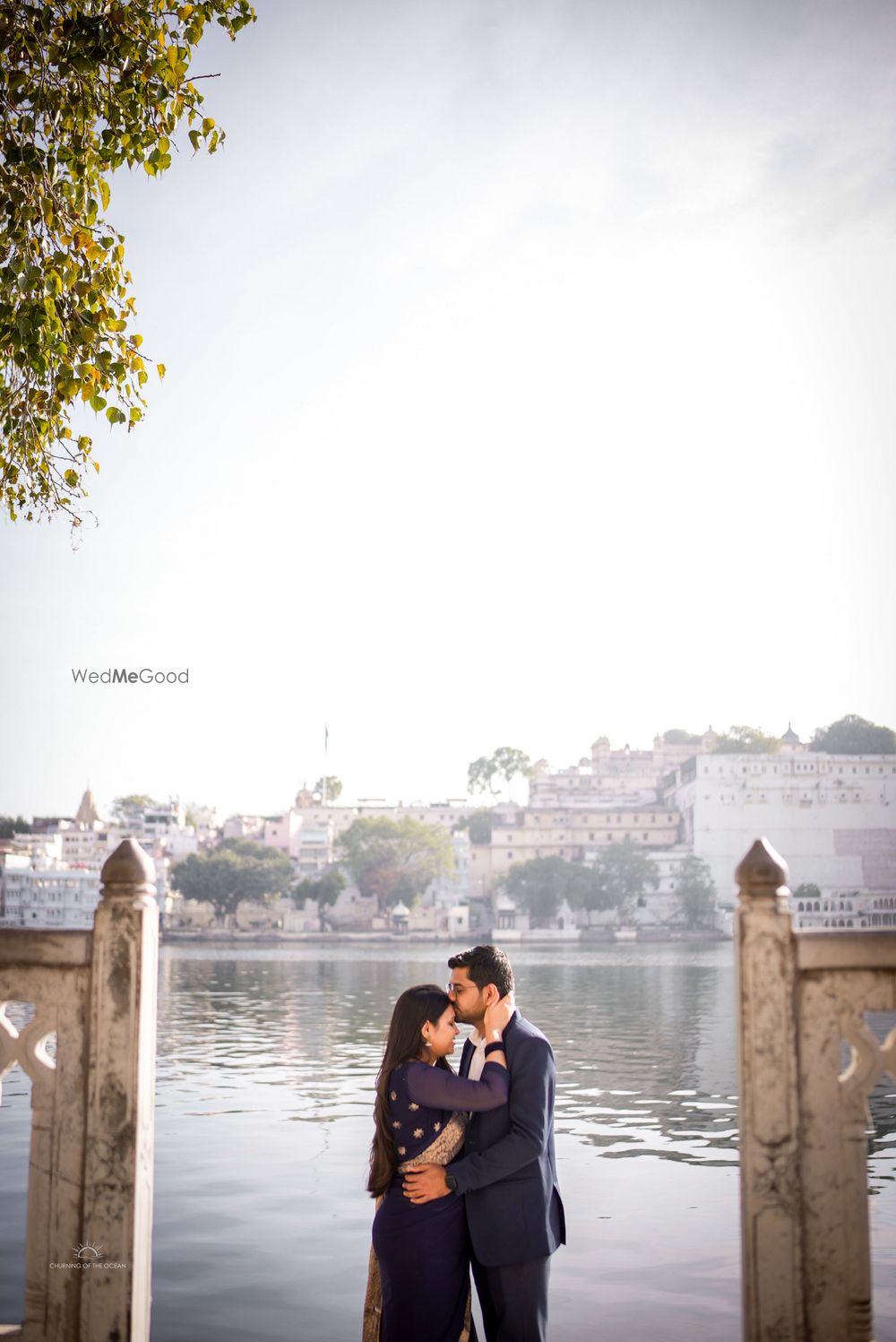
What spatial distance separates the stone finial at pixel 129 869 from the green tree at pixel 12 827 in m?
94.6

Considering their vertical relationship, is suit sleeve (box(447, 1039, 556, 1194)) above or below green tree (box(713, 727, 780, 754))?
below

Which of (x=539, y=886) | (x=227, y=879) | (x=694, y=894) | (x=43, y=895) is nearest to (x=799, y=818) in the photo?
(x=694, y=894)

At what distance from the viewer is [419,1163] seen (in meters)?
3.18

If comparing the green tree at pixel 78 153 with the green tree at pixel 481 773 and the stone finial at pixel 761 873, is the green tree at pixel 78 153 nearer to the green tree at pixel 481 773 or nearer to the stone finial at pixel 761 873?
the stone finial at pixel 761 873

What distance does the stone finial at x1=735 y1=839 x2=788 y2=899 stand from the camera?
271 centimetres

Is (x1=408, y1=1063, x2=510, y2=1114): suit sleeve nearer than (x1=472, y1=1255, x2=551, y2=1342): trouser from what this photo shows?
Yes

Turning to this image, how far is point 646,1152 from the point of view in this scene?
10.8 m

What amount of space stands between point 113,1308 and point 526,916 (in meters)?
84.6

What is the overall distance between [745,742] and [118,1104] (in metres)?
107

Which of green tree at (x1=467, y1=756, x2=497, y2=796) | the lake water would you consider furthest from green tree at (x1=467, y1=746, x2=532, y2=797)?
the lake water

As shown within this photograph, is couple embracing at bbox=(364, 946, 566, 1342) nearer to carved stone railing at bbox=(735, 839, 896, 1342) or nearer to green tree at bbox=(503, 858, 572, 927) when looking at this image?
carved stone railing at bbox=(735, 839, 896, 1342)

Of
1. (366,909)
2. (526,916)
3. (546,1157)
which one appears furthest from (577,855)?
(546,1157)

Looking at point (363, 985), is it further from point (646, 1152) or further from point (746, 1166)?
point (746, 1166)

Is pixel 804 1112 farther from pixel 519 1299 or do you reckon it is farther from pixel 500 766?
pixel 500 766
